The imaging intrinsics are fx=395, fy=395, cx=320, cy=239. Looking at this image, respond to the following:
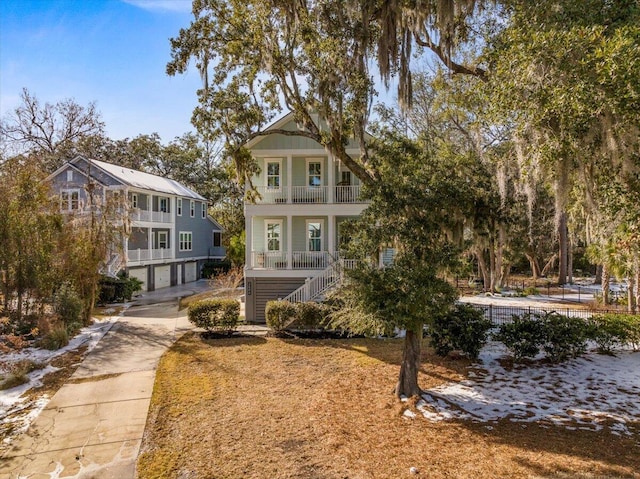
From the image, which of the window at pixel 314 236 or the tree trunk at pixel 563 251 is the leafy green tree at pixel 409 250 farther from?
the tree trunk at pixel 563 251

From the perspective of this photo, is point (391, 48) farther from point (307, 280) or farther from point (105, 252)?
point (105, 252)

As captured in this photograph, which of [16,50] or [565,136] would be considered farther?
[16,50]

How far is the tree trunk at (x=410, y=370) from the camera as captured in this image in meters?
7.60

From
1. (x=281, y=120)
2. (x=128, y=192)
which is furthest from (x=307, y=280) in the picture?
(x=128, y=192)

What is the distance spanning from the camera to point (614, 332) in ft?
32.4

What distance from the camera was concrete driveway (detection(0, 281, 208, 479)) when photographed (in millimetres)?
5305

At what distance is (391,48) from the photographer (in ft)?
29.9

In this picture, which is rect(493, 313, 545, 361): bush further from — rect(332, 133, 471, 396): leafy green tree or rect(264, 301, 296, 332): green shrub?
rect(264, 301, 296, 332): green shrub

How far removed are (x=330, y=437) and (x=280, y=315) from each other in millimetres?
6914

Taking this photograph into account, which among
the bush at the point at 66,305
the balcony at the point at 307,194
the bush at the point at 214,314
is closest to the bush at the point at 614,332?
the balcony at the point at 307,194

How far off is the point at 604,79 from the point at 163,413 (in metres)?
8.62

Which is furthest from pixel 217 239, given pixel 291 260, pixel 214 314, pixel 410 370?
pixel 410 370

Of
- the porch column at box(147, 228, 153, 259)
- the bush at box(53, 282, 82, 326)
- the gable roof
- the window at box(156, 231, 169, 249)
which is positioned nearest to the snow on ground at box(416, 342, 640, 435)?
the bush at box(53, 282, 82, 326)

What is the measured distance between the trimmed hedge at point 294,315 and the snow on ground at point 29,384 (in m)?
5.43
